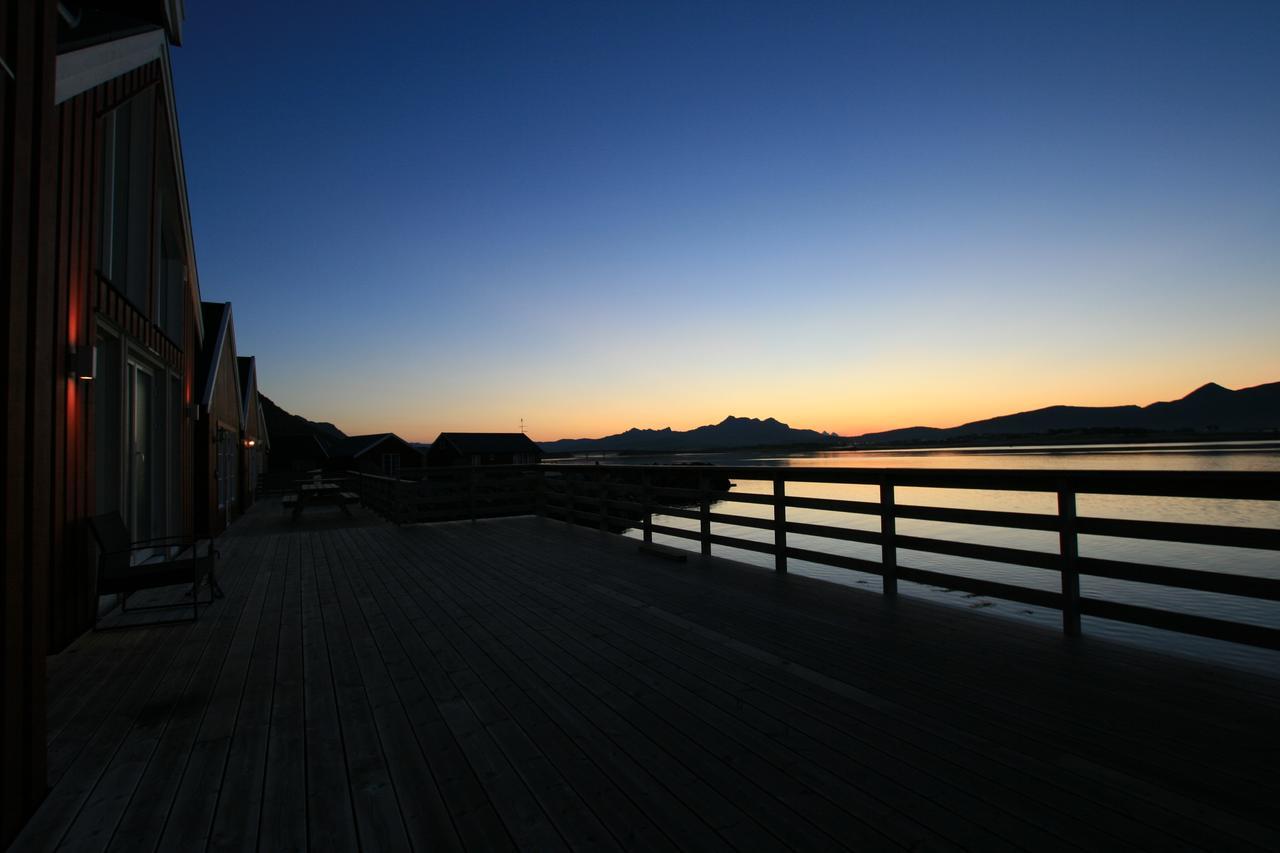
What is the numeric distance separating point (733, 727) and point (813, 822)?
671 millimetres

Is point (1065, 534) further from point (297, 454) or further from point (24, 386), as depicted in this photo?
point (297, 454)

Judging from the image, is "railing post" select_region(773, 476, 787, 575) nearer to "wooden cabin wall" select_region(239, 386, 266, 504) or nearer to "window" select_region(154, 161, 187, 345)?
"window" select_region(154, 161, 187, 345)

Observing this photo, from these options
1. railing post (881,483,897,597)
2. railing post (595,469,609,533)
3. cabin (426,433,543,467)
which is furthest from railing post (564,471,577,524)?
cabin (426,433,543,467)

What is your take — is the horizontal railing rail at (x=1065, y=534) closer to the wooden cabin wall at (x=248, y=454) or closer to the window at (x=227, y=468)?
the window at (x=227, y=468)

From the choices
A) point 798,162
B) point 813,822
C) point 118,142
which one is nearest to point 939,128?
point 798,162

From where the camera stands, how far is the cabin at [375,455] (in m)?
32.0

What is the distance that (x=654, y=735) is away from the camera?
231 centimetres

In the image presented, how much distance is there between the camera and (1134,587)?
7594 millimetres

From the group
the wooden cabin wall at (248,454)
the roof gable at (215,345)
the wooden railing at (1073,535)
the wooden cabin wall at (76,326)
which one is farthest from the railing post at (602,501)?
the wooden cabin wall at (248,454)

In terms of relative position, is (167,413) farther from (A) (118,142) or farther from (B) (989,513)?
(B) (989,513)

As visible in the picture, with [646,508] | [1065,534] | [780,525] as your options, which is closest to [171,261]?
[646,508]

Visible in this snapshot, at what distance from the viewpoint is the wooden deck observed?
1692 mm

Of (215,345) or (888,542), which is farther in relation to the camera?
(215,345)

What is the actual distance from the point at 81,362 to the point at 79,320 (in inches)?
15.4
